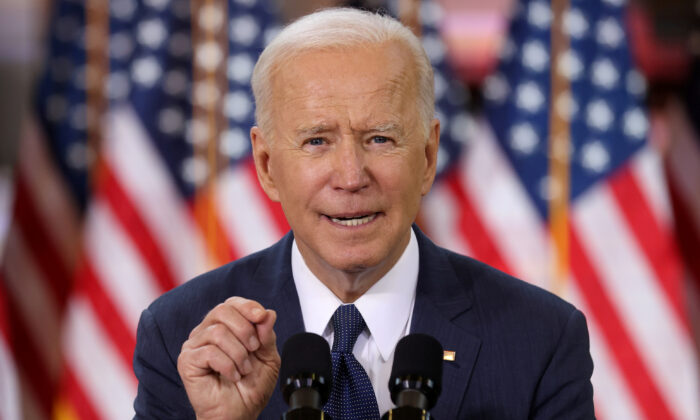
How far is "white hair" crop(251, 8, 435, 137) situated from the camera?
68.2 inches

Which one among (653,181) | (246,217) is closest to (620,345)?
(653,181)

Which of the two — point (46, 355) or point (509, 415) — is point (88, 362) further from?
point (509, 415)

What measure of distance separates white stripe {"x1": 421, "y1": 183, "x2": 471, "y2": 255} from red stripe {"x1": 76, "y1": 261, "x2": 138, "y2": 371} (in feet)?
5.44

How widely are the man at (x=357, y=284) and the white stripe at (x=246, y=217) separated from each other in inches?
93.0

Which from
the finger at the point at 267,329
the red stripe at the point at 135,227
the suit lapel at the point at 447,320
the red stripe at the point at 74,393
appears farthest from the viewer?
the red stripe at the point at 135,227

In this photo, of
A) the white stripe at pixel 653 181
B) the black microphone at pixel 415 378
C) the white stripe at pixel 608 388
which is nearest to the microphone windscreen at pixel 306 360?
the black microphone at pixel 415 378

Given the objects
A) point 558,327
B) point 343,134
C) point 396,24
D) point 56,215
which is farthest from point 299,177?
point 56,215

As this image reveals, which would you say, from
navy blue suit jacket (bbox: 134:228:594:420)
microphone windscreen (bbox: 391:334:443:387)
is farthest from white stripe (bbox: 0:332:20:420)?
microphone windscreen (bbox: 391:334:443:387)

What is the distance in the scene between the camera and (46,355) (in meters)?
4.50

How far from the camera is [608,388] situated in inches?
161

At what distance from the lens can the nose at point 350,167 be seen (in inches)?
65.5

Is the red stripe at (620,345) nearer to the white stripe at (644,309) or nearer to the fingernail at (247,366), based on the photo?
the white stripe at (644,309)

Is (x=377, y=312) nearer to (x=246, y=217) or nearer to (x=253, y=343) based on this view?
(x=253, y=343)

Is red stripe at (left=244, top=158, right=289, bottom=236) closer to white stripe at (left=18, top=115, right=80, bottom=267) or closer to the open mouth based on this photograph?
white stripe at (left=18, top=115, right=80, bottom=267)
